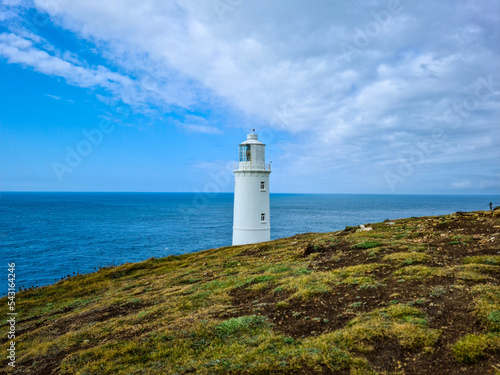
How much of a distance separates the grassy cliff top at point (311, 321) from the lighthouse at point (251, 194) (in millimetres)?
16574

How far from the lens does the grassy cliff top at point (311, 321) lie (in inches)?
312

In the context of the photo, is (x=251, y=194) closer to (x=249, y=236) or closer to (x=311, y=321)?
(x=249, y=236)

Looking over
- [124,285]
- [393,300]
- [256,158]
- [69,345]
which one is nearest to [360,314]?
[393,300]

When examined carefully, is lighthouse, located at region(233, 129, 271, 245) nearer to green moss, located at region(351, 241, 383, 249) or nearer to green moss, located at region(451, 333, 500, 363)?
green moss, located at region(351, 241, 383, 249)

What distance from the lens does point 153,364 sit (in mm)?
8969

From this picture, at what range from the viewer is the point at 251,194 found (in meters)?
35.5

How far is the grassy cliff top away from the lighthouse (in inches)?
653

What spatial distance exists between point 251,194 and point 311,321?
2554 centimetres

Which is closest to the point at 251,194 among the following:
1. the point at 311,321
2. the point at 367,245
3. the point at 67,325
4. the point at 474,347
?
the point at 367,245

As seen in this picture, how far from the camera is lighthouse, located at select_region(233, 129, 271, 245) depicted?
116 feet

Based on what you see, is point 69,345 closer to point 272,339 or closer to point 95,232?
point 272,339

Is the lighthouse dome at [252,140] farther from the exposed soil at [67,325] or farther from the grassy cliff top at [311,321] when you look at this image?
the exposed soil at [67,325]

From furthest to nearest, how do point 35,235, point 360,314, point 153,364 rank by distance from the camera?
point 35,235 → point 360,314 → point 153,364

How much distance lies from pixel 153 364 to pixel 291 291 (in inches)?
246
